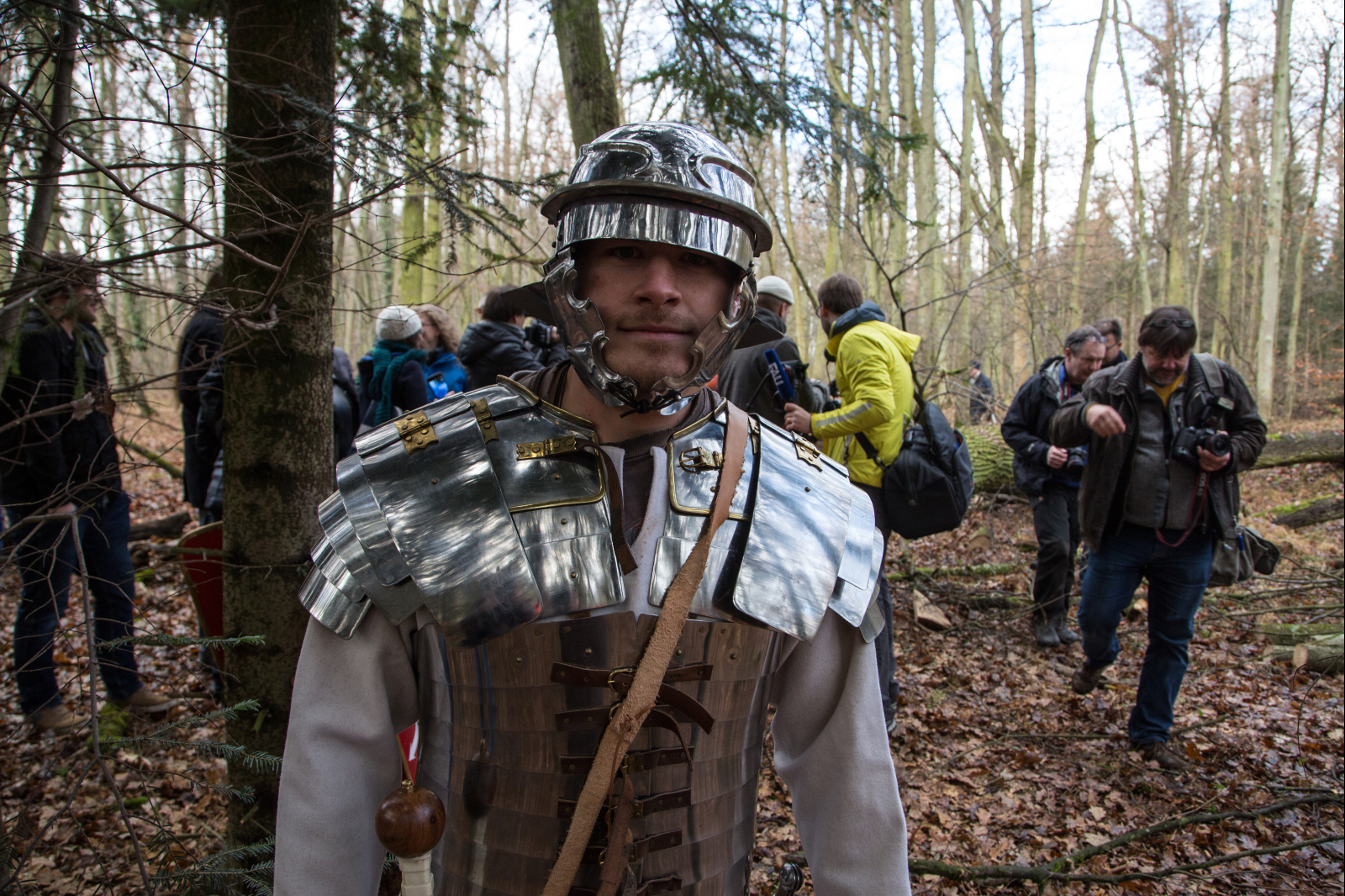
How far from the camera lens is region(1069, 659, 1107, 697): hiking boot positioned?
4.55 meters

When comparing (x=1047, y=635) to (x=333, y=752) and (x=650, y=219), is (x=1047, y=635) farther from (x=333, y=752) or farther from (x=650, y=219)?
(x=333, y=752)

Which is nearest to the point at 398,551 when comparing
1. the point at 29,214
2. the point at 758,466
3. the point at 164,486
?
the point at 758,466

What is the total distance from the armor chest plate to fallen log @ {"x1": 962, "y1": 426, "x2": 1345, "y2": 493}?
7969 millimetres

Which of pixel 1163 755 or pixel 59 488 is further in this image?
pixel 1163 755

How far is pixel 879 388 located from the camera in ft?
13.0

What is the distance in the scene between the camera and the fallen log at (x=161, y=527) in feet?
23.3

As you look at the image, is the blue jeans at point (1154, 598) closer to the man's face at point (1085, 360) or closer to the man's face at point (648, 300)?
the man's face at point (1085, 360)

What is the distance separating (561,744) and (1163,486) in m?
3.59

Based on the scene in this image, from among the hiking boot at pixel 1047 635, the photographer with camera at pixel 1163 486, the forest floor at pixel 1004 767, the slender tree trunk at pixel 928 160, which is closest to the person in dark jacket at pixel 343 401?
the forest floor at pixel 1004 767

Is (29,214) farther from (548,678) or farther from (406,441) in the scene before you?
(548,678)

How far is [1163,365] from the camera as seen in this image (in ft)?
12.8

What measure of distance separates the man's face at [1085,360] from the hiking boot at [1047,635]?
1.71 meters

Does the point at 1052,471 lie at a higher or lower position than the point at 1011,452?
lower

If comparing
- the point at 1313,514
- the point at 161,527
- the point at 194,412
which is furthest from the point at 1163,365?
the point at 161,527
